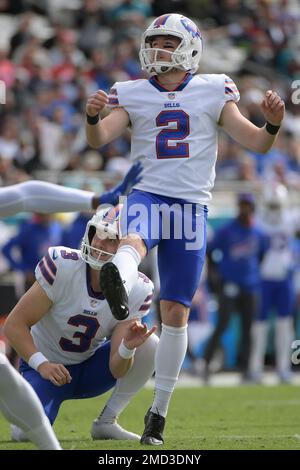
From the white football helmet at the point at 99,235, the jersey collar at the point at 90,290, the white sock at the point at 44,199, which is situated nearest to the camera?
the white sock at the point at 44,199

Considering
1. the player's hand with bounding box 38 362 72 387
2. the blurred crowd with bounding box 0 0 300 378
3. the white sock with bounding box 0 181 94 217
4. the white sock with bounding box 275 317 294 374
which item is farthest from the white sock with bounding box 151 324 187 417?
the white sock with bounding box 275 317 294 374

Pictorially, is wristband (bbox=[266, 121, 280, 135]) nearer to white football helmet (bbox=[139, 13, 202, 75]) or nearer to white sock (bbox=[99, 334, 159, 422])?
white football helmet (bbox=[139, 13, 202, 75])

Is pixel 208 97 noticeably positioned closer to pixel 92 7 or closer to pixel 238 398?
pixel 238 398

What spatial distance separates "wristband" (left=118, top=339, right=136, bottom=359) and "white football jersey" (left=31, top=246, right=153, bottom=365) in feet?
0.70

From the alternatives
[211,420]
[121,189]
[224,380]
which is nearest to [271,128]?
[121,189]

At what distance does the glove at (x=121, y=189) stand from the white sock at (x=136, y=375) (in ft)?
4.33

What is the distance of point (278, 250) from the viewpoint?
11.6 meters

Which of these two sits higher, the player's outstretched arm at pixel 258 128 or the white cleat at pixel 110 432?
the player's outstretched arm at pixel 258 128

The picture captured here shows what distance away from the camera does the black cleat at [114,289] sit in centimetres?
511

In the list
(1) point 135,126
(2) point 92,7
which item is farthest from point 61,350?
(2) point 92,7

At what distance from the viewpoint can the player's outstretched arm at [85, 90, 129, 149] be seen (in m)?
5.61
